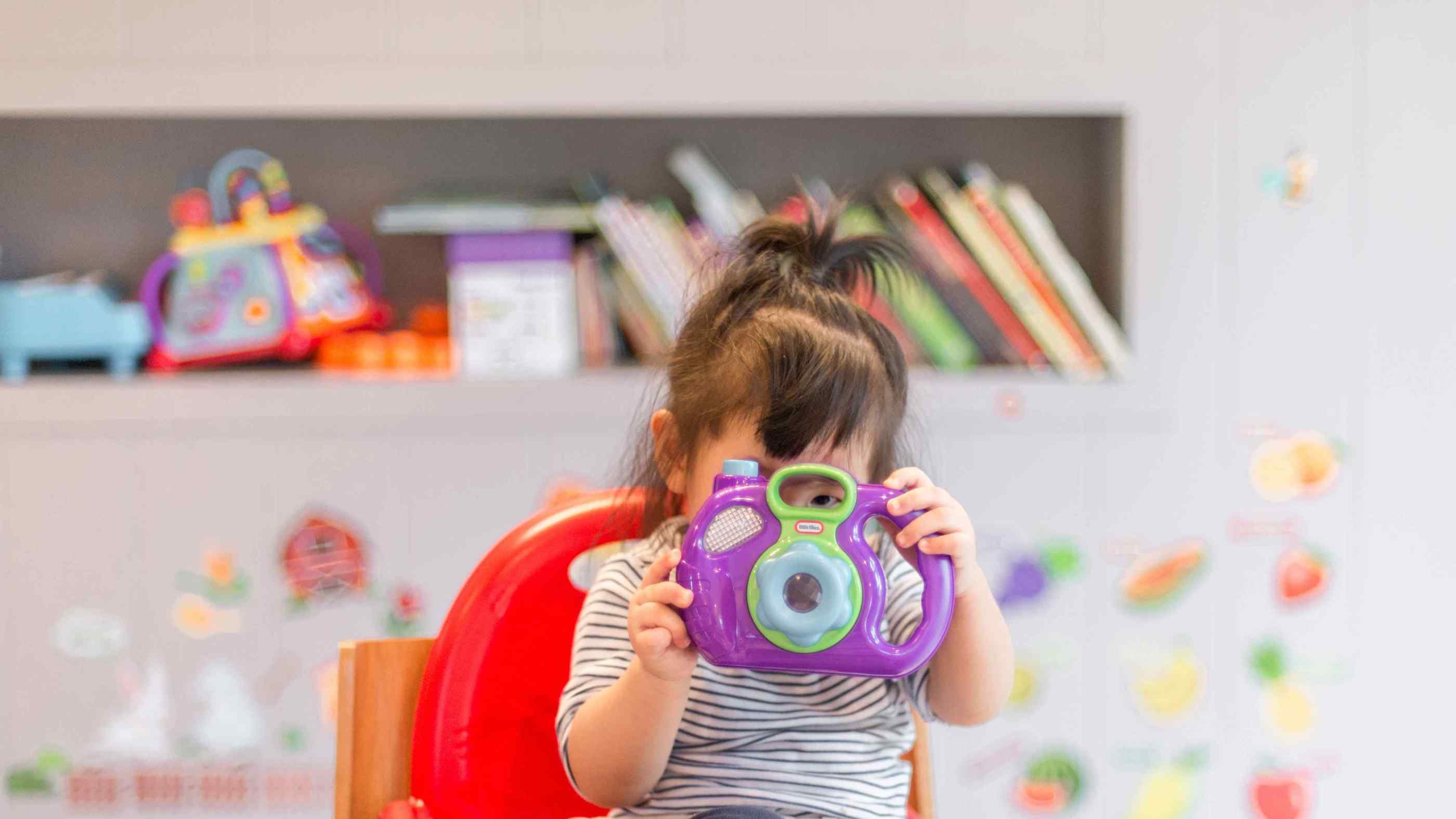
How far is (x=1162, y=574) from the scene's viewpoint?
161cm

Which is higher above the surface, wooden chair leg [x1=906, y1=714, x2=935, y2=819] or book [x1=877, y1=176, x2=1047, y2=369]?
book [x1=877, y1=176, x2=1047, y2=369]

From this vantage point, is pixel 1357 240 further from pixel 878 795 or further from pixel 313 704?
pixel 313 704

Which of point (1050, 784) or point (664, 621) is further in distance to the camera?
point (1050, 784)

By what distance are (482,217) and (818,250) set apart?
2.56 ft

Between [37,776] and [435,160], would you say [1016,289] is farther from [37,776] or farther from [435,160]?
[37,776]

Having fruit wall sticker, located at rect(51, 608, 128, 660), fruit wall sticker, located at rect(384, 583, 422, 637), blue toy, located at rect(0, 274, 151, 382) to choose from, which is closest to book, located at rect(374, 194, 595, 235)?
blue toy, located at rect(0, 274, 151, 382)

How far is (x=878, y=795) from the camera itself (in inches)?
33.7

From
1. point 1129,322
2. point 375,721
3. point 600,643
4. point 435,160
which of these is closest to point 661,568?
point 600,643

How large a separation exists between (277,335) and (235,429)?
0.45 ft

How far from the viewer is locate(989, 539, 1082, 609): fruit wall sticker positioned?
1595 mm

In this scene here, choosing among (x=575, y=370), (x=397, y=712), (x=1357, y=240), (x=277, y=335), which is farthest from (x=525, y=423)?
(x=1357, y=240)

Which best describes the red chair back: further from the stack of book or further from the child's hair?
the stack of book

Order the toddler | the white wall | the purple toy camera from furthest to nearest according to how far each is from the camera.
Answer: the white wall < the toddler < the purple toy camera

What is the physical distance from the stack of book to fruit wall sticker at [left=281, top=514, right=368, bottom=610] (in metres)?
0.39
